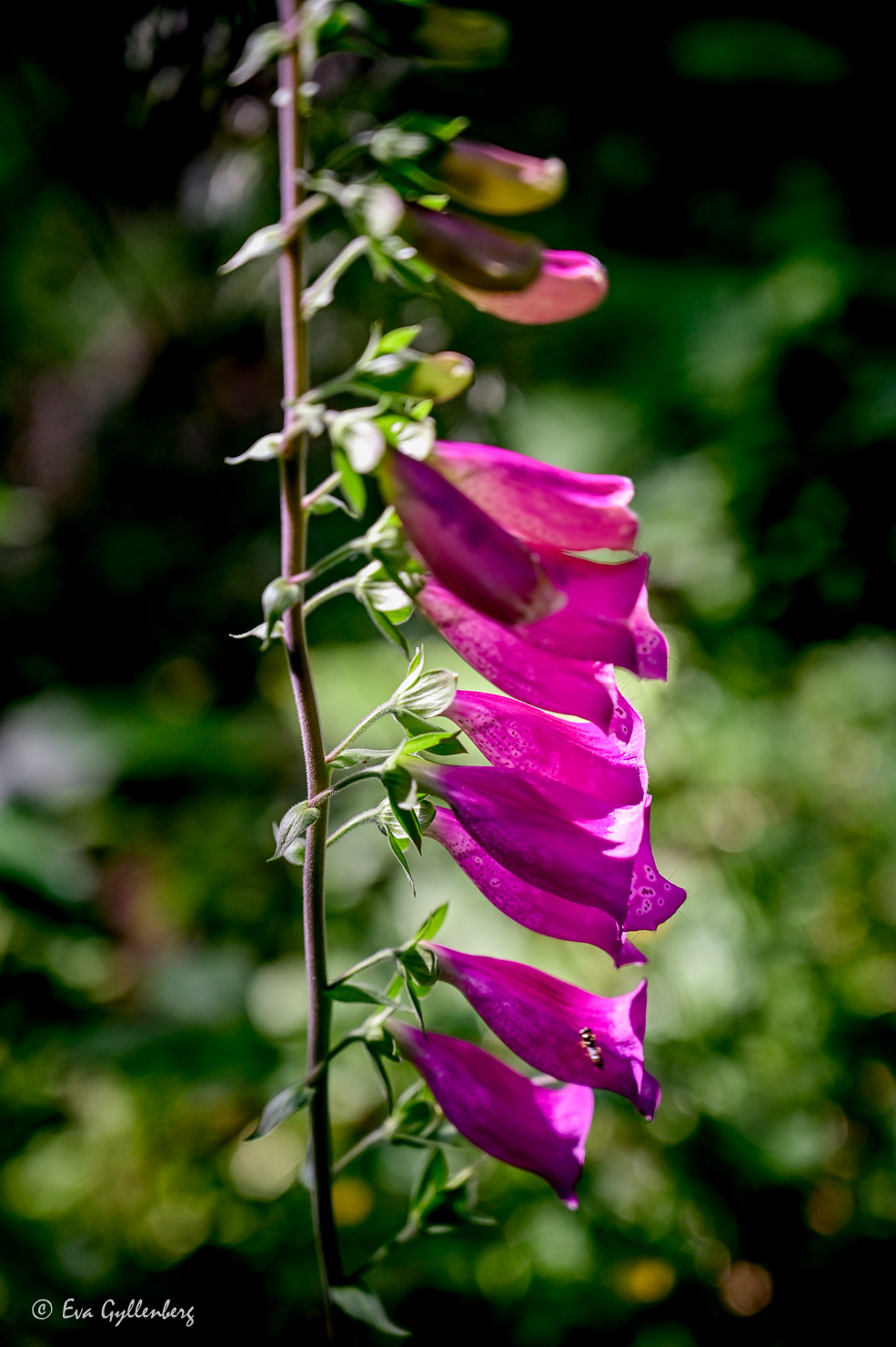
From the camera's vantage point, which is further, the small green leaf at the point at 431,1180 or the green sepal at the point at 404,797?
the small green leaf at the point at 431,1180

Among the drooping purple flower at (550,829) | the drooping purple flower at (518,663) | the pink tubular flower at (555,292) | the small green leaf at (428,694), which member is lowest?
the drooping purple flower at (550,829)

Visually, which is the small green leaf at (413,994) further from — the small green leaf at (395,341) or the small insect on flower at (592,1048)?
the small green leaf at (395,341)

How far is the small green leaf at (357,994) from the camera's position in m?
0.68

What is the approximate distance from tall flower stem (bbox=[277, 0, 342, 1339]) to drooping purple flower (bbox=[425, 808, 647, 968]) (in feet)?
0.34

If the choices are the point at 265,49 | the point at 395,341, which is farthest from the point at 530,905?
the point at 265,49

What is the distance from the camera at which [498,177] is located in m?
0.55

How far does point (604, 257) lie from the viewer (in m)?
→ 2.83

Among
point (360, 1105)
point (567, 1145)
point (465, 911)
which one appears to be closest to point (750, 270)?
point (465, 911)

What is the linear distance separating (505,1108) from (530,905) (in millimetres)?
157

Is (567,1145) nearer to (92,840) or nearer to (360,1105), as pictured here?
(360,1105)

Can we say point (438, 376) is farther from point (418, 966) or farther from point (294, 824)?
point (418, 966)

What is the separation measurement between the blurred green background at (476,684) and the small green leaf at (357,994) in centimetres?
64

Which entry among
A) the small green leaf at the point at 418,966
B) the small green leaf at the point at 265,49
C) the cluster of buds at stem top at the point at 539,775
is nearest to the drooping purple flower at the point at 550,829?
the cluster of buds at stem top at the point at 539,775

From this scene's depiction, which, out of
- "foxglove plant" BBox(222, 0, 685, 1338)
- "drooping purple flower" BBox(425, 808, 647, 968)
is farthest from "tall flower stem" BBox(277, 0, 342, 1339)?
"drooping purple flower" BBox(425, 808, 647, 968)
